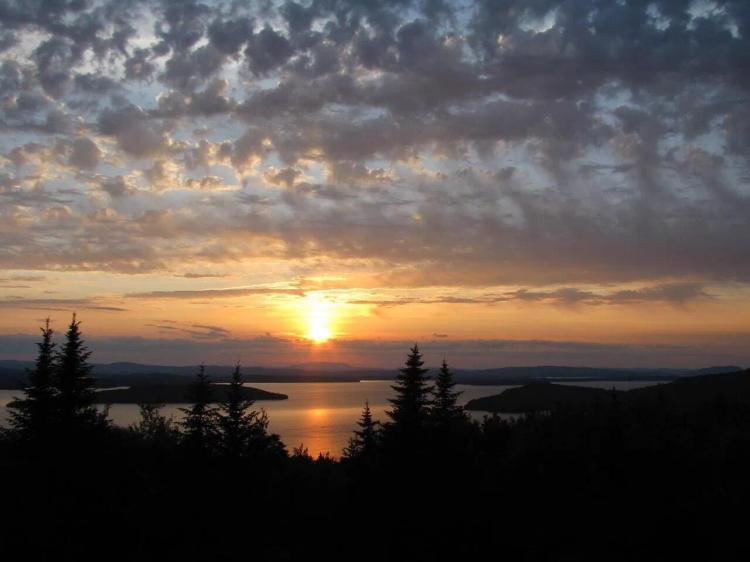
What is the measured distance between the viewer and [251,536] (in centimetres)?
2389

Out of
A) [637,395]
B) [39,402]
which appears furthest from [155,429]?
[637,395]

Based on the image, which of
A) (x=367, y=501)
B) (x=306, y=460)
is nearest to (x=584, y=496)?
(x=367, y=501)

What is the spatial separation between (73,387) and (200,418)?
4.40 metres

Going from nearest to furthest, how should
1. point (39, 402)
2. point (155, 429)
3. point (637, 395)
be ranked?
point (39, 402) < point (155, 429) < point (637, 395)

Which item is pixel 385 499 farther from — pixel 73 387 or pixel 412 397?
pixel 73 387

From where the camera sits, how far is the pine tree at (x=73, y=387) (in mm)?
22703

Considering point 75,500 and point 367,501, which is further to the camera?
point 367,501

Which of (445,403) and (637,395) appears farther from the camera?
(637,395)

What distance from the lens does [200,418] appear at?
23.2m

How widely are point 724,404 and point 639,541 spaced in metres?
17.5

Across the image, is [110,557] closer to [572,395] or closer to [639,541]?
[639,541]

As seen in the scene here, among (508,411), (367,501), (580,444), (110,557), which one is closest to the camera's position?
(110,557)

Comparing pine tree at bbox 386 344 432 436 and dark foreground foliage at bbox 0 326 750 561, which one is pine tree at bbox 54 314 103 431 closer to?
dark foreground foliage at bbox 0 326 750 561

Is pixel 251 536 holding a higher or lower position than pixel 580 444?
lower
